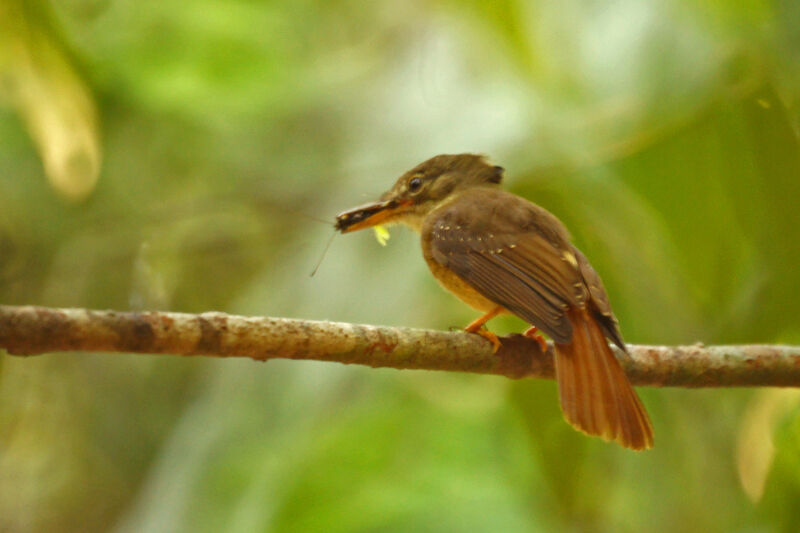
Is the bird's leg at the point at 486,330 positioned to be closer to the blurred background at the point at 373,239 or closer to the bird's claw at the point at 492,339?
the bird's claw at the point at 492,339

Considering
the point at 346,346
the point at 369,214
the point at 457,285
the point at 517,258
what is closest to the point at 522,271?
the point at 517,258

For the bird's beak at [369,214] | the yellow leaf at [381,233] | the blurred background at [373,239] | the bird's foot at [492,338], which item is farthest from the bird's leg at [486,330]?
the yellow leaf at [381,233]

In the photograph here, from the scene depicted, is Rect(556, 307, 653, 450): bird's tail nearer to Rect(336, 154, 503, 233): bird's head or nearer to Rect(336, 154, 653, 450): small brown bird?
Rect(336, 154, 653, 450): small brown bird

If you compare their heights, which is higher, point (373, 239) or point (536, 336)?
point (536, 336)

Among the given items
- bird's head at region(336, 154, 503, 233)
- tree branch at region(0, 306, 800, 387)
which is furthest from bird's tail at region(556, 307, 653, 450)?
bird's head at region(336, 154, 503, 233)

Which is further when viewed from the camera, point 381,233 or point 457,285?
point 381,233

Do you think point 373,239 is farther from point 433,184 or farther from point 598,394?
point 598,394

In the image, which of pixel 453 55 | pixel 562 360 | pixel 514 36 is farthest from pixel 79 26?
pixel 562 360
